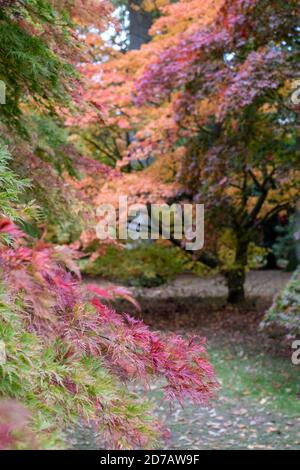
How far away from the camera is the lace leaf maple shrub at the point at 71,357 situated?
4.50 ft

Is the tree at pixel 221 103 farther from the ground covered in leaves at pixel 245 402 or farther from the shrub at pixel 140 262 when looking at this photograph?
the ground covered in leaves at pixel 245 402

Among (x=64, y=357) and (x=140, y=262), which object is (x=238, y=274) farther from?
(x=64, y=357)

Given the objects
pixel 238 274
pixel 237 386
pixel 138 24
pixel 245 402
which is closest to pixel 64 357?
pixel 245 402

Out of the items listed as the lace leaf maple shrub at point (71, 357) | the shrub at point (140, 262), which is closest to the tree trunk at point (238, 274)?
the shrub at point (140, 262)

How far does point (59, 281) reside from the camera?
173 cm

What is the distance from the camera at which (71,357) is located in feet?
5.35

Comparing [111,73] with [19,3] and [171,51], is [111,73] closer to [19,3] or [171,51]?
[171,51]

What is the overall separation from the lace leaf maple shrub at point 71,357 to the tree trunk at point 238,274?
724 centimetres

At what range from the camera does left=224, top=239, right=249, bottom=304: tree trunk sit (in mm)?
9242

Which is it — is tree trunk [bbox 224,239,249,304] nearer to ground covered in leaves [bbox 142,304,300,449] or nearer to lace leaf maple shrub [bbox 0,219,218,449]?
ground covered in leaves [bbox 142,304,300,449]

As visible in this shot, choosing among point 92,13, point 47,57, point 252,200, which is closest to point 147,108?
point 252,200

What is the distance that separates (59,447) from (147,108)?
25.0 feet

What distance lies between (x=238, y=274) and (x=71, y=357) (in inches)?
321

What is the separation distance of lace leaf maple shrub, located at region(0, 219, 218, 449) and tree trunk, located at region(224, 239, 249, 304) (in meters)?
7.24
